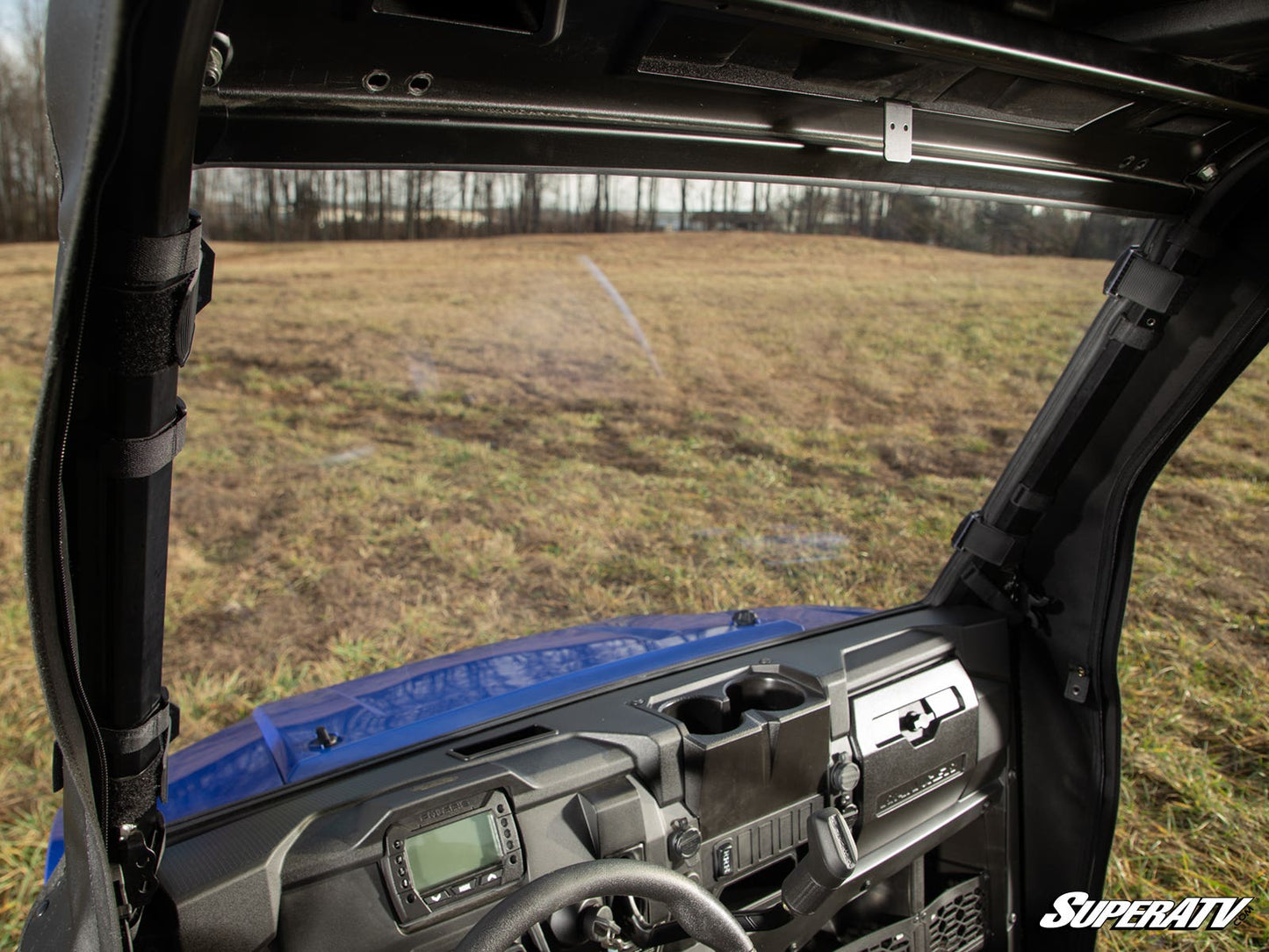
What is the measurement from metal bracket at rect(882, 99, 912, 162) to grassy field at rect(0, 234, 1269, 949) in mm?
1189

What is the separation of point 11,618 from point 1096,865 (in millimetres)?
4741

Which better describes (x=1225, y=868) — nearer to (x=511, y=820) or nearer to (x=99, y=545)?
(x=511, y=820)

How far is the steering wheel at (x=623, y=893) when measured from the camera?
1179mm

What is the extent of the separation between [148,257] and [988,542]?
6.25 ft

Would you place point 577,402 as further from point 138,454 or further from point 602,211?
point 138,454

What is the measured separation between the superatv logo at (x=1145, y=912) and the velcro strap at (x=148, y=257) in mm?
2406

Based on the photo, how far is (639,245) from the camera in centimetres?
404

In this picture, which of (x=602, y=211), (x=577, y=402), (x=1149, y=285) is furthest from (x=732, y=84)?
(x=577, y=402)

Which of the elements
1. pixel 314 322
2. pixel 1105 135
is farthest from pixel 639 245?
pixel 314 322

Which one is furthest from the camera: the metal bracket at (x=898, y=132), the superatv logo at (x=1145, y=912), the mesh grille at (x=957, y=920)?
the superatv logo at (x=1145, y=912)

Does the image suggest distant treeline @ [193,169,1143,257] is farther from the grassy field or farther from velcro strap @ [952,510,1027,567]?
velcro strap @ [952,510,1027,567]

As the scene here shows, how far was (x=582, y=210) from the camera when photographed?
8.66 feet

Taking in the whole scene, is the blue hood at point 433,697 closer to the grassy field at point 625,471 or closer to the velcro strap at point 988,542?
the velcro strap at point 988,542

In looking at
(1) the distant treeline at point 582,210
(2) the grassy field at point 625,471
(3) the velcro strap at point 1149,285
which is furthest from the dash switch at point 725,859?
(3) the velcro strap at point 1149,285
